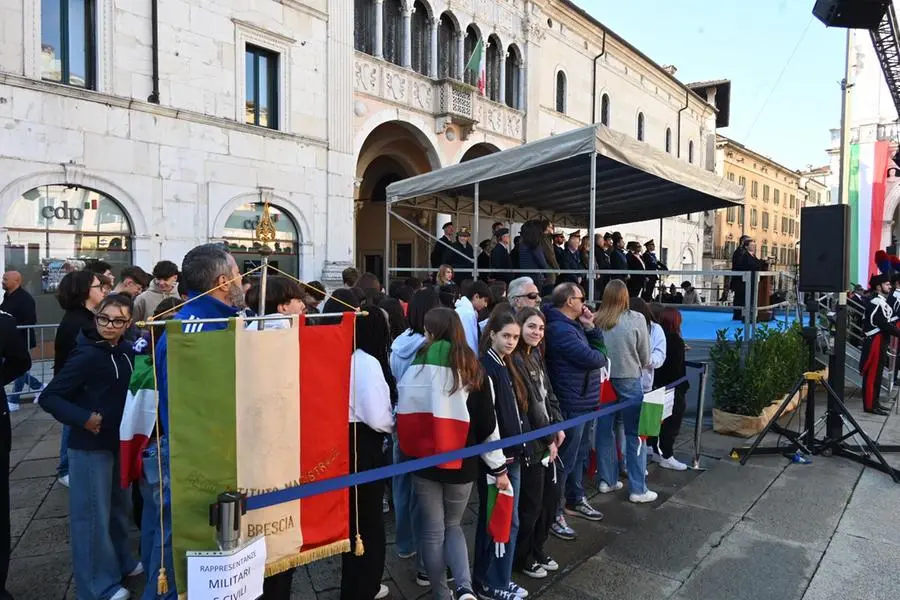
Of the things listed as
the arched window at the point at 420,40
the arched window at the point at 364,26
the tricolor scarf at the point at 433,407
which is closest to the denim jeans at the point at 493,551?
the tricolor scarf at the point at 433,407

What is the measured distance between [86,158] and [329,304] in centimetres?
→ 641

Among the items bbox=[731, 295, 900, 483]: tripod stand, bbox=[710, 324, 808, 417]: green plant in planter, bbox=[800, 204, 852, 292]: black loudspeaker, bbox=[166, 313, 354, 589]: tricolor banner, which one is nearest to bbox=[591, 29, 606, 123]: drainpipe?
bbox=[710, 324, 808, 417]: green plant in planter

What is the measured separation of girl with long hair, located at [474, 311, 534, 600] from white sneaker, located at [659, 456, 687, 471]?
3082 millimetres

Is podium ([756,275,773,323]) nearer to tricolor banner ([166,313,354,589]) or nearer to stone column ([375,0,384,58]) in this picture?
tricolor banner ([166,313,354,589])

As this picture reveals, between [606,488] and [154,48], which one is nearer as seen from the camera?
[606,488]

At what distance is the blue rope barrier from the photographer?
2.53 metres

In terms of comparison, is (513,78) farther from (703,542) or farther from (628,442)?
(703,542)

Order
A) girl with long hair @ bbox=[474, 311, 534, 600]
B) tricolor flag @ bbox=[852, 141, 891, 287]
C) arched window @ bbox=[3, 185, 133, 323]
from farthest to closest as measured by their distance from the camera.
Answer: tricolor flag @ bbox=[852, 141, 891, 287]
arched window @ bbox=[3, 185, 133, 323]
girl with long hair @ bbox=[474, 311, 534, 600]

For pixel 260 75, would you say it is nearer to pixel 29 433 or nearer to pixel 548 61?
pixel 29 433

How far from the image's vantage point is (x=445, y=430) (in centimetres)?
311

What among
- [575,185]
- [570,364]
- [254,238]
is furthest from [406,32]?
[570,364]

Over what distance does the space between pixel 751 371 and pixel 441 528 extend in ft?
17.4

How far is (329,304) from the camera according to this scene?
7617mm

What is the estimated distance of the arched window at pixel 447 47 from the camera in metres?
17.9
